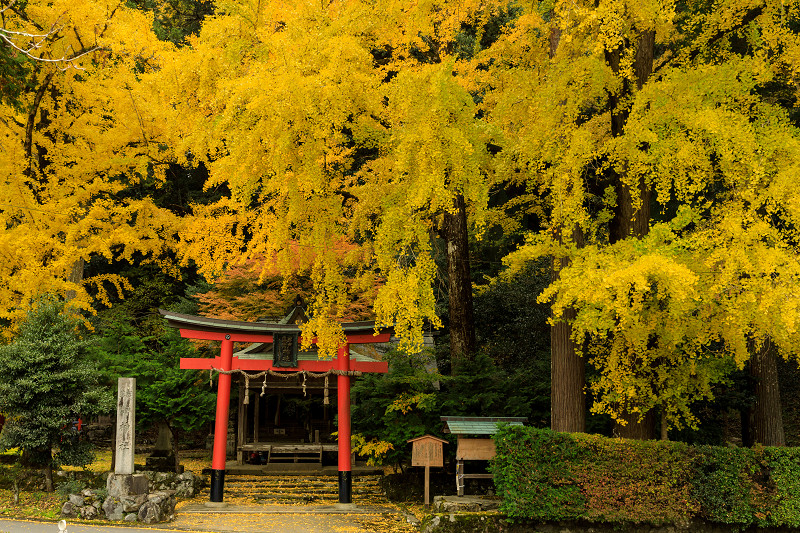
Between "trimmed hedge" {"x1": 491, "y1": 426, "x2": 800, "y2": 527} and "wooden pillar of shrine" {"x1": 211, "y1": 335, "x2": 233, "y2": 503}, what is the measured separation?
5505 mm

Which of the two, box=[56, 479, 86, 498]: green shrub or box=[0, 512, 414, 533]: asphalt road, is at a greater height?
box=[56, 479, 86, 498]: green shrub

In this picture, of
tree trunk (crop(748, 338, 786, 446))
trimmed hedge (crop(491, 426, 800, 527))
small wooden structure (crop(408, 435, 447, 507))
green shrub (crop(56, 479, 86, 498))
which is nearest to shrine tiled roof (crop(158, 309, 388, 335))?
small wooden structure (crop(408, 435, 447, 507))

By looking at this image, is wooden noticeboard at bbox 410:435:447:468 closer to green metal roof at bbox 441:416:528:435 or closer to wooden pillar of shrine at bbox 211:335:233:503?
green metal roof at bbox 441:416:528:435

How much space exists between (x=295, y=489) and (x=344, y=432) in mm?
2811

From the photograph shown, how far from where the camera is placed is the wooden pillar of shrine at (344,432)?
13.1 metres

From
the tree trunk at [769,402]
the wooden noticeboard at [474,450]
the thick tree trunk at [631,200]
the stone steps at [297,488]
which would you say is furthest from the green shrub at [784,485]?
the stone steps at [297,488]

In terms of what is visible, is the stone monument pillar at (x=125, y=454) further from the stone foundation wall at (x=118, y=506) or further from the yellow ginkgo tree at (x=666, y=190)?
the yellow ginkgo tree at (x=666, y=190)

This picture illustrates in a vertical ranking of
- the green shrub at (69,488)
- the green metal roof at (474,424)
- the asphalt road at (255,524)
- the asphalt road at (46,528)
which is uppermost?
the green metal roof at (474,424)

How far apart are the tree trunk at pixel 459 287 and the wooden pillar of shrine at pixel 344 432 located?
2.69m

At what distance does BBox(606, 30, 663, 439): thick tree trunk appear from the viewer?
10.8m

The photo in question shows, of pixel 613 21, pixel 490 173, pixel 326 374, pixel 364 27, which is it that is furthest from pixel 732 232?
pixel 326 374

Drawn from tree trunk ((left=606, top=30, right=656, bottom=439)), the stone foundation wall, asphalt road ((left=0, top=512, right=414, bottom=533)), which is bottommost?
asphalt road ((left=0, top=512, right=414, bottom=533))

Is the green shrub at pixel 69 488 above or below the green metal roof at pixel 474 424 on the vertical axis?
below

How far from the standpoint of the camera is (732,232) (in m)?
8.55
